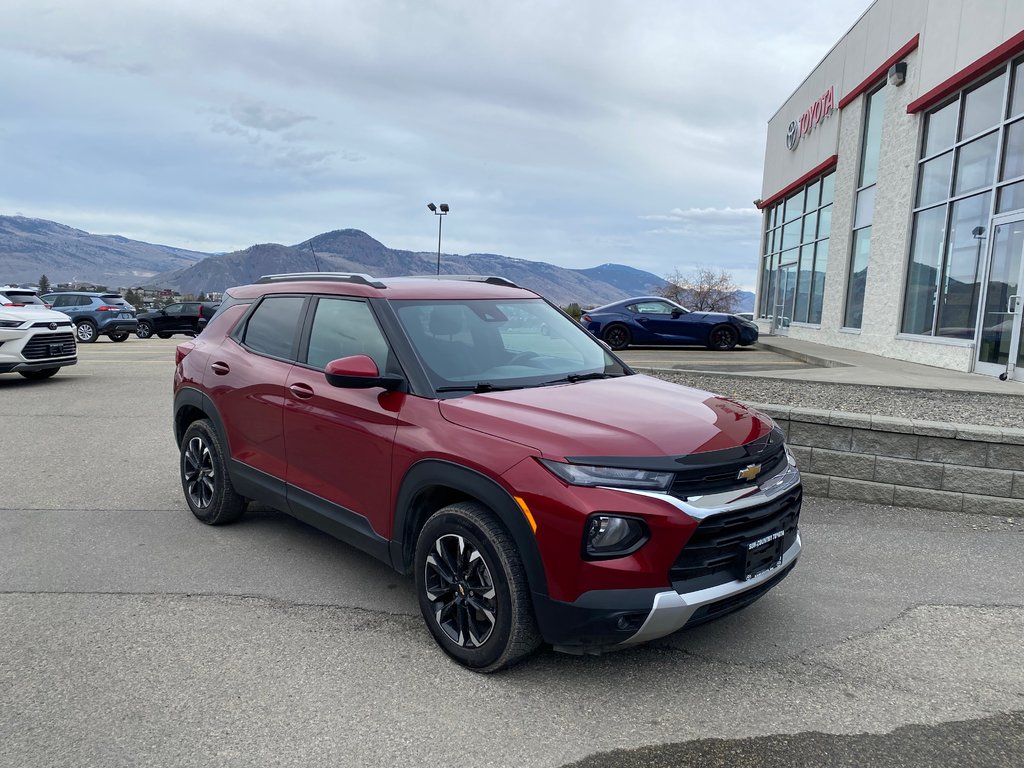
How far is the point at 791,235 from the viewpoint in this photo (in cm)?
2536

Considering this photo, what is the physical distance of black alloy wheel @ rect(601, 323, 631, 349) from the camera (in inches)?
707

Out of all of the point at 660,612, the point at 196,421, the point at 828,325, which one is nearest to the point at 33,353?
the point at 196,421

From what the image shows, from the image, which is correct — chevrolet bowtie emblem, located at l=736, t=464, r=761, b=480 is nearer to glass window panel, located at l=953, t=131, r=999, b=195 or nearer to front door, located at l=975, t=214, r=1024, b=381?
front door, located at l=975, t=214, r=1024, b=381

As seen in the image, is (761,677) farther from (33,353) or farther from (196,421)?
(33,353)

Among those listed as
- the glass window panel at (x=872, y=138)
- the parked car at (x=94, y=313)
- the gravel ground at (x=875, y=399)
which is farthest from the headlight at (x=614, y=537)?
the parked car at (x=94, y=313)

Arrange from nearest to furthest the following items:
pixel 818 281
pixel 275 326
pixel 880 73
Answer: pixel 275 326 < pixel 880 73 < pixel 818 281

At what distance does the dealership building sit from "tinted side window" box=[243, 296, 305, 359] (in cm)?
1067

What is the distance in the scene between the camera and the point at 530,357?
13.4 feet

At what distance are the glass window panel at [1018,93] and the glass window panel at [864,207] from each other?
5.41m

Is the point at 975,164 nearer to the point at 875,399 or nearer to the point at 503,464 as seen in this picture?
the point at 875,399

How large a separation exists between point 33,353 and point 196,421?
883 centimetres

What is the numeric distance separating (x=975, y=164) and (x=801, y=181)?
37.1 ft

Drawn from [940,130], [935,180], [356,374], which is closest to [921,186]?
[935,180]

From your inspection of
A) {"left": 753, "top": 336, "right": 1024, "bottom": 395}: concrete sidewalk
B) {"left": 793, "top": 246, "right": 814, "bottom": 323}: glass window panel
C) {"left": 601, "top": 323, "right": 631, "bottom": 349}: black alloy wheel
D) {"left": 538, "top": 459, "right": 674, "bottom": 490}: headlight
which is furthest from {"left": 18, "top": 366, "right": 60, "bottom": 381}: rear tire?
{"left": 793, "top": 246, "right": 814, "bottom": 323}: glass window panel
